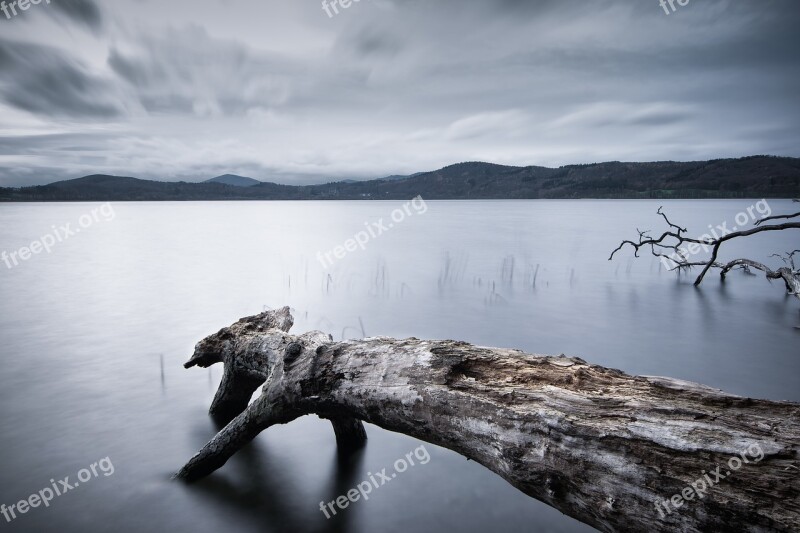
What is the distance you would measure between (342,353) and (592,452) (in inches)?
78.2

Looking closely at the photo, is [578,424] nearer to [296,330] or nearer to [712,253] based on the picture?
[296,330]

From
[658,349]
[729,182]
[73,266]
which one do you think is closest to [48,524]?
[658,349]

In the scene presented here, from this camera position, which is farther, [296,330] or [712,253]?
[712,253]

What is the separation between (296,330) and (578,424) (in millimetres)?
8180

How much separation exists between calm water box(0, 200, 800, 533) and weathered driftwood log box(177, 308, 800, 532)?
4.37 ft

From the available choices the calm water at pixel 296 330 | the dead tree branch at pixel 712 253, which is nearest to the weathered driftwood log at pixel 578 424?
the calm water at pixel 296 330

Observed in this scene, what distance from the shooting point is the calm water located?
3926mm

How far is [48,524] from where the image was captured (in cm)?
364

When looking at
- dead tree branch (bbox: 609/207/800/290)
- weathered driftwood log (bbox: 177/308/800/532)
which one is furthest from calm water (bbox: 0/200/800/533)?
weathered driftwood log (bbox: 177/308/800/532)

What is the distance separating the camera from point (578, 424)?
83.7 inches

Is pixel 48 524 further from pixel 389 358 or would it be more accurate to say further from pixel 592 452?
pixel 592 452

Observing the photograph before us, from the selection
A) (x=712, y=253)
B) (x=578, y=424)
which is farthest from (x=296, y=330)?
(x=712, y=253)

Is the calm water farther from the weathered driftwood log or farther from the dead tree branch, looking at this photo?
the weathered driftwood log

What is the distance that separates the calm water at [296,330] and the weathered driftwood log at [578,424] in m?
1.33
